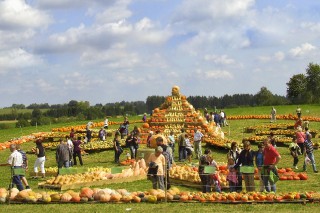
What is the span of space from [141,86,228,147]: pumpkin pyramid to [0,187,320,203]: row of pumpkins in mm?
19963

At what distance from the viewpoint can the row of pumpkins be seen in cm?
1415

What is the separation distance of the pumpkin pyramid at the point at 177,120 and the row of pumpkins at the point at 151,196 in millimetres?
19963

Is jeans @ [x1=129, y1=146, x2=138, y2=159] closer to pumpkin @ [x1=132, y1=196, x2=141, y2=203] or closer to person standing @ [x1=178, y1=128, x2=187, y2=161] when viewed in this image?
person standing @ [x1=178, y1=128, x2=187, y2=161]

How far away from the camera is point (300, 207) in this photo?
13.4 m

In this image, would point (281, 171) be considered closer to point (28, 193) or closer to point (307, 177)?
point (307, 177)

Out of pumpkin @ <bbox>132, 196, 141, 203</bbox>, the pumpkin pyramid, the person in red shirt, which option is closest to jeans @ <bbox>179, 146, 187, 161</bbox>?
the pumpkin pyramid

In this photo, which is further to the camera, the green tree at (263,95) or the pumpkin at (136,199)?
the green tree at (263,95)

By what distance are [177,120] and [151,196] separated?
22.3m

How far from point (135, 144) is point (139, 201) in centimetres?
1142

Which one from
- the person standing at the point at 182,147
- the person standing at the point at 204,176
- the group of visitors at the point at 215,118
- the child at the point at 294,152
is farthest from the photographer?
the group of visitors at the point at 215,118

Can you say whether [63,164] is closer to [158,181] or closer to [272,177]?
[158,181]

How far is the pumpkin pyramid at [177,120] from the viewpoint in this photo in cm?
3566

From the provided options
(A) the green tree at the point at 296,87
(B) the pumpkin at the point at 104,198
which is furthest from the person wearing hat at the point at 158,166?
(A) the green tree at the point at 296,87

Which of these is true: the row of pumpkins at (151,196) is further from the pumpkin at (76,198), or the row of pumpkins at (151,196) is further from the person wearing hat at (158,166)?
the person wearing hat at (158,166)
